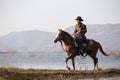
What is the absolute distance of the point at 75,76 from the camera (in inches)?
849

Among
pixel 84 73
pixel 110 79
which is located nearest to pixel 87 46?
pixel 84 73

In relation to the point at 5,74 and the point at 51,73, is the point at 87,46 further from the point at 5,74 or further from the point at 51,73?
the point at 5,74

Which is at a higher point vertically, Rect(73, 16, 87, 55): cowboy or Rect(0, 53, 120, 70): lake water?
Rect(73, 16, 87, 55): cowboy

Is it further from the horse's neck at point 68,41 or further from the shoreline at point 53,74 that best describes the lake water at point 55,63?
the shoreline at point 53,74

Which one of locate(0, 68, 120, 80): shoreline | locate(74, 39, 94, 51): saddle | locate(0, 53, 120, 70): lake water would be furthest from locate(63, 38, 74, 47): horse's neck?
locate(0, 68, 120, 80): shoreline

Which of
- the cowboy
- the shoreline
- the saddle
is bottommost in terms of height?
the shoreline

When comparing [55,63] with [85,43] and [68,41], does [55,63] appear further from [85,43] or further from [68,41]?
[68,41]

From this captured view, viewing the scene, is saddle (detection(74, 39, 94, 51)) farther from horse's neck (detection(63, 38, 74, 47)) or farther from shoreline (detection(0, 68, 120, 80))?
shoreline (detection(0, 68, 120, 80))

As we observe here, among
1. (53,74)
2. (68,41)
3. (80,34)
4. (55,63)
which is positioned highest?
(80,34)

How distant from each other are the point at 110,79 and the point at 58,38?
462cm

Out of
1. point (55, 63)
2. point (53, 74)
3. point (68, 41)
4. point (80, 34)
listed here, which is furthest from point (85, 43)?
point (55, 63)

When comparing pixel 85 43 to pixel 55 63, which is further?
pixel 55 63

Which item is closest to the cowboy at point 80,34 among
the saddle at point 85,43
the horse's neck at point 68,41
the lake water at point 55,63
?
the saddle at point 85,43

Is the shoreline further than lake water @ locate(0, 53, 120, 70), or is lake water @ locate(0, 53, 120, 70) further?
lake water @ locate(0, 53, 120, 70)
